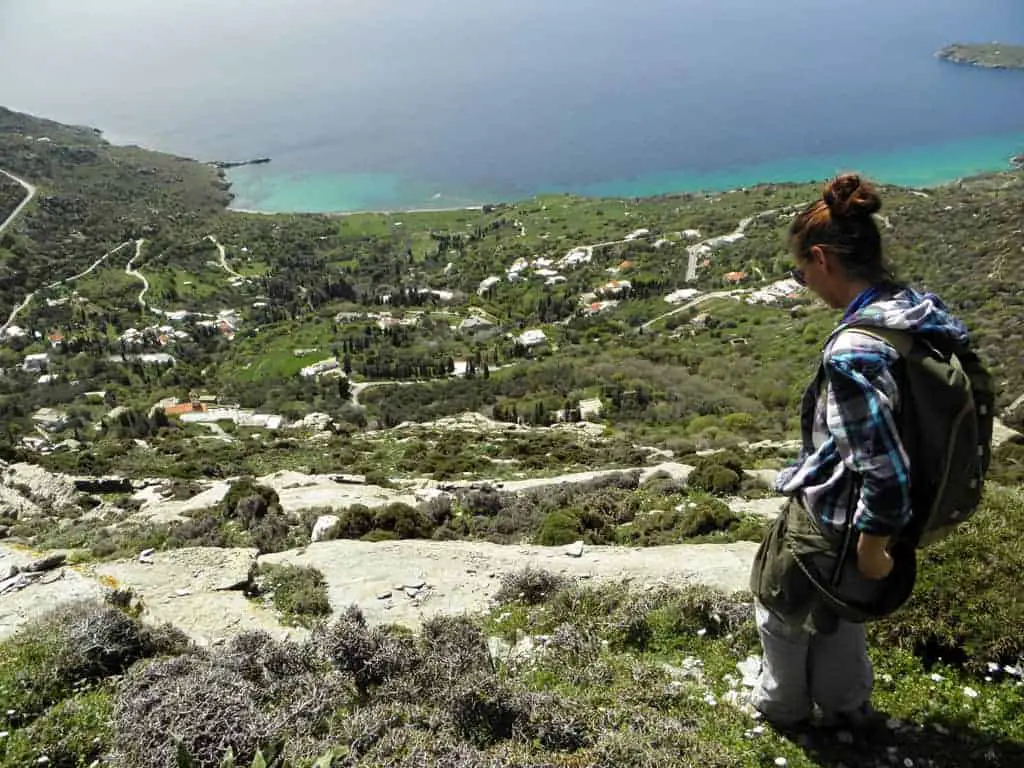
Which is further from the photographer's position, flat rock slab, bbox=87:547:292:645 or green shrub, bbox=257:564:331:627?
green shrub, bbox=257:564:331:627

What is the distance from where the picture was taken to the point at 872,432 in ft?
8.68

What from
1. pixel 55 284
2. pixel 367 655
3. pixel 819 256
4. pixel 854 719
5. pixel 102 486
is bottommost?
pixel 55 284

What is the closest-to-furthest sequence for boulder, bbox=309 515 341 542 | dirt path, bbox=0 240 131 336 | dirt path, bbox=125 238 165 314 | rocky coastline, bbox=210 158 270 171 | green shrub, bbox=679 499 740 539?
green shrub, bbox=679 499 740 539
boulder, bbox=309 515 341 542
dirt path, bbox=0 240 131 336
dirt path, bbox=125 238 165 314
rocky coastline, bbox=210 158 270 171

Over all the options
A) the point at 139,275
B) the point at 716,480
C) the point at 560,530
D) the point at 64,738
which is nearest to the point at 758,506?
the point at 716,480

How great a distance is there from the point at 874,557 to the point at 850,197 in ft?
5.26

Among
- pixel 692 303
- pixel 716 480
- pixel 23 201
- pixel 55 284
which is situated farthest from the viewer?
pixel 23 201

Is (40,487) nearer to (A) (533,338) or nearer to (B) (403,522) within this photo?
(B) (403,522)

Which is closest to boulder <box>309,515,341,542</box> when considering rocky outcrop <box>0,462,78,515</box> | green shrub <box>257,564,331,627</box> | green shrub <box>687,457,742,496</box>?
green shrub <box>257,564,331,627</box>

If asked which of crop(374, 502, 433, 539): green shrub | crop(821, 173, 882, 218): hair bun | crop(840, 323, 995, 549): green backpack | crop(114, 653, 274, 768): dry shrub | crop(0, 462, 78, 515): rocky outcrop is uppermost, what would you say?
crop(821, 173, 882, 218): hair bun

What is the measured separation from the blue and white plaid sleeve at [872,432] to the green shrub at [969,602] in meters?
3.14

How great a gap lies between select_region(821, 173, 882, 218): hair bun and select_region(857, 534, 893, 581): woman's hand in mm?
1432

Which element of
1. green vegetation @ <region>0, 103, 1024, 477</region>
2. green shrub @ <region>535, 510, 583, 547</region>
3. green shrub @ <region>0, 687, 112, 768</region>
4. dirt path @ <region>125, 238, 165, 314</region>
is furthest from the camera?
dirt path @ <region>125, 238, 165, 314</region>

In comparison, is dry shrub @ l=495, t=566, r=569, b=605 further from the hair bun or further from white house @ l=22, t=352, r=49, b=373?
white house @ l=22, t=352, r=49, b=373

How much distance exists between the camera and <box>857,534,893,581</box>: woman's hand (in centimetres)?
274
